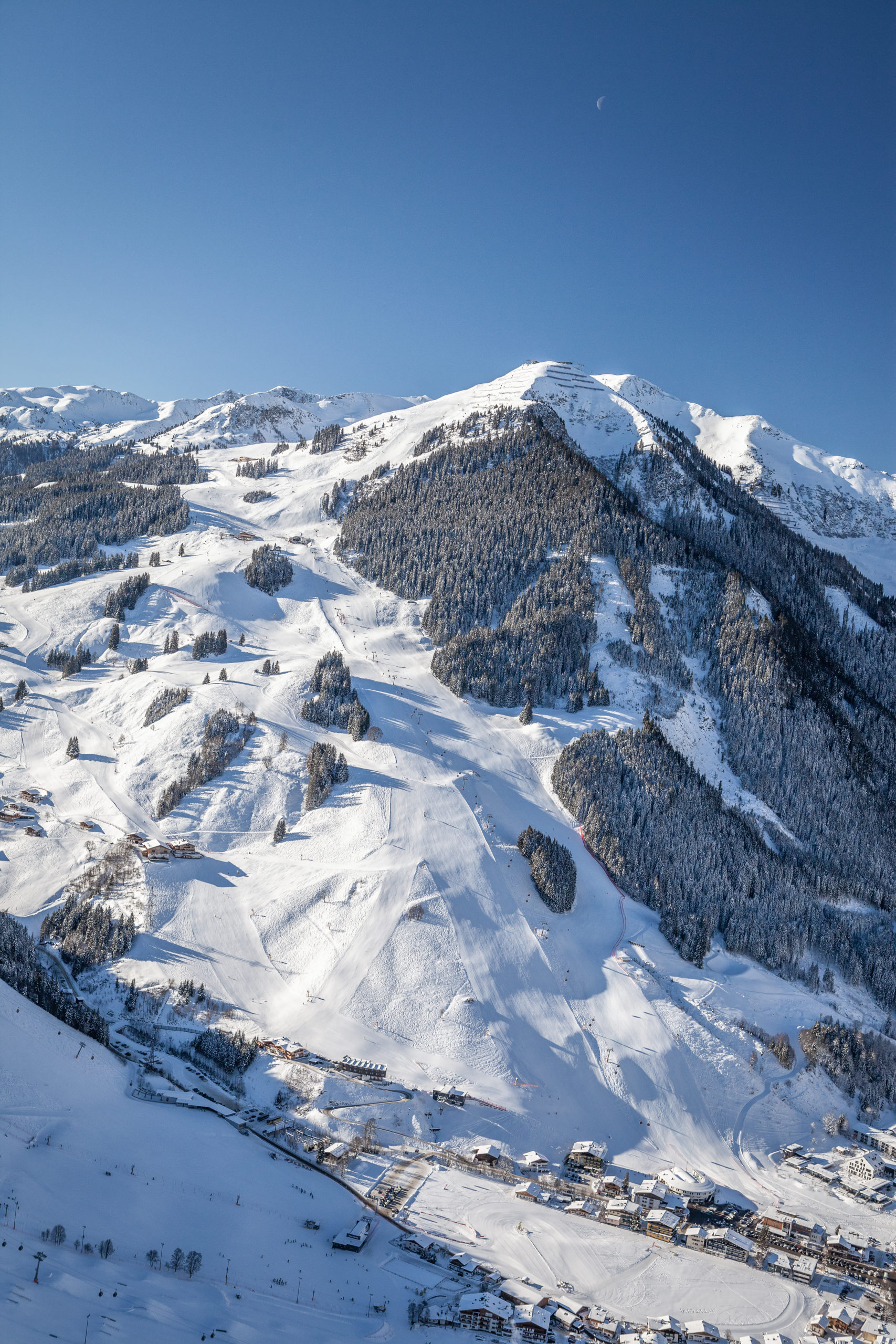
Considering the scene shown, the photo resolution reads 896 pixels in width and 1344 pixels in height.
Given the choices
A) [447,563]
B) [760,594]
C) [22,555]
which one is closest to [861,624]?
[760,594]

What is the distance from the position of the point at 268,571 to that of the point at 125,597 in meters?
27.5

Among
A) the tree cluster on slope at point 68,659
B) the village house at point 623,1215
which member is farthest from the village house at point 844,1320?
the tree cluster on slope at point 68,659

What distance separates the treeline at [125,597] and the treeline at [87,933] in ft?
220

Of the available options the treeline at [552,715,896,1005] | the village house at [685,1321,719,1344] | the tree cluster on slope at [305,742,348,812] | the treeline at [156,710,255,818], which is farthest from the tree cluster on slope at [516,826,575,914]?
the village house at [685,1321,719,1344]

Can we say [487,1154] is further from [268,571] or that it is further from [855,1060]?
[268,571]

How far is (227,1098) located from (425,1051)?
18.6m

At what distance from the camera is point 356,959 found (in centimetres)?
8738

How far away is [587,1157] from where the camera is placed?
7100 centimetres

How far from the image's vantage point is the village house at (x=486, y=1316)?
4818cm

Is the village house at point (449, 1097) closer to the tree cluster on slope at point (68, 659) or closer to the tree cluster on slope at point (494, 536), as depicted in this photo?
the tree cluster on slope at point (494, 536)

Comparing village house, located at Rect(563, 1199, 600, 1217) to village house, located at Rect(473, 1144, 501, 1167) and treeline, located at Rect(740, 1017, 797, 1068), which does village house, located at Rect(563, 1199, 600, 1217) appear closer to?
village house, located at Rect(473, 1144, 501, 1167)

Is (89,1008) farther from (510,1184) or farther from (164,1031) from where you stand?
(510,1184)

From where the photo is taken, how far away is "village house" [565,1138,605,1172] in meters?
70.4

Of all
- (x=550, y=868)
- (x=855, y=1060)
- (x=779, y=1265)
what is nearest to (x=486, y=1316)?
(x=779, y=1265)
